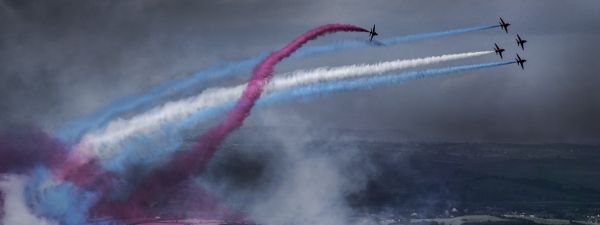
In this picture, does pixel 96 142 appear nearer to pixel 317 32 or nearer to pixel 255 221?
pixel 317 32

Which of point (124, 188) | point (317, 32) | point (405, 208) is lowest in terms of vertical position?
point (405, 208)

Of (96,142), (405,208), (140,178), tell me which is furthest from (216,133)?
(405,208)

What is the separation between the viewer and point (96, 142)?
80625 mm

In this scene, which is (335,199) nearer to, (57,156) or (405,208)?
(405,208)

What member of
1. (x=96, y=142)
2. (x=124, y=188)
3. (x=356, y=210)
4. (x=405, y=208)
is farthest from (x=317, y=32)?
(x=405, y=208)

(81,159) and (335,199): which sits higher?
(81,159)

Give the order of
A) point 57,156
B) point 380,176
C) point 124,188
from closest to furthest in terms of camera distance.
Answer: point 57,156 < point 124,188 < point 380,176

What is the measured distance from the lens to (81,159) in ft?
265

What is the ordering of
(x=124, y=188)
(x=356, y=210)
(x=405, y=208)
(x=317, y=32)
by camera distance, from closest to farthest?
(x=317, y=32) → (x=124, y=188) → (x=356, y=210) → (x=405, y=208)

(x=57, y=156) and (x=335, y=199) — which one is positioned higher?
(x=57, y=156)

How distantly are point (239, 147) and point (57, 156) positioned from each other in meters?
101

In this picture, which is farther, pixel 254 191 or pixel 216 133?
pixel 254 191

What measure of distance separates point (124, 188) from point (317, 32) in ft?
116

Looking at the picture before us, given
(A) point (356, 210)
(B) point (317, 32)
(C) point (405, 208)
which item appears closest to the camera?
(B) point (317, 32)
